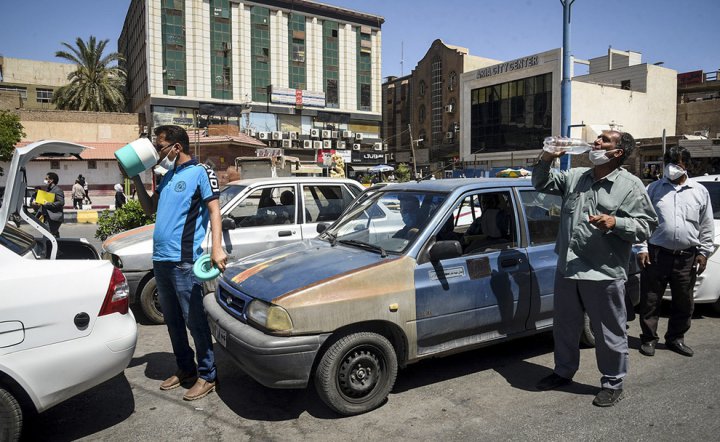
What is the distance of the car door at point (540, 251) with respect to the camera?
4574 mm

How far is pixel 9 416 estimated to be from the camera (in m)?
3.02

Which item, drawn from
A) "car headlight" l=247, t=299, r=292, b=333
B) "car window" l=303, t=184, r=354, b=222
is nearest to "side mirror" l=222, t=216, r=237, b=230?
"car window" l=303, t=184, r=354, b=222

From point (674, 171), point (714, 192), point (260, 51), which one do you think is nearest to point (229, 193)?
point (674, 171)

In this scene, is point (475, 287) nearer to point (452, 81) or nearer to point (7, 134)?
point (7, 134)

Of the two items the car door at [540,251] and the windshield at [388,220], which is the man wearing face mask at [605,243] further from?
the windshield at [388,220]

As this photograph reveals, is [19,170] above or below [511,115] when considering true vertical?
below

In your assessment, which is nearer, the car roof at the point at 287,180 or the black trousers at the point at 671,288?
the black trousers at the point at 671,288

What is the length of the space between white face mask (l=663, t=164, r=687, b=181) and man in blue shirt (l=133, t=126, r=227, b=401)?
13.9 feet

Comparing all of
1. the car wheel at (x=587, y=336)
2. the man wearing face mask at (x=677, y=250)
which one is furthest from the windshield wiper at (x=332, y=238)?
the man wearing face mask at (x=677, y=250)

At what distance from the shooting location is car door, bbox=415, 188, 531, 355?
401 cm

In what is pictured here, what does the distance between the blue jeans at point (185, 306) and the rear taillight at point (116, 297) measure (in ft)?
1.39

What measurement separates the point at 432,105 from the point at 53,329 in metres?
62.3

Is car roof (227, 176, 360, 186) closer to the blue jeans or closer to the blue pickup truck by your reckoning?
the blue pickup truck

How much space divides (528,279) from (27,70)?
72.7 meters
